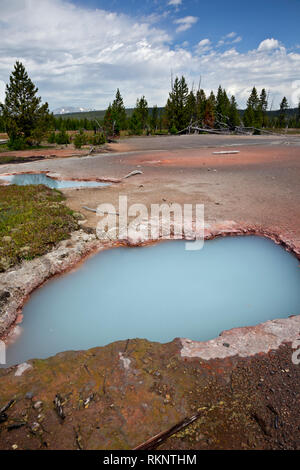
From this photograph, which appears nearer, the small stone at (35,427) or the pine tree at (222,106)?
the small stone at (35,427)

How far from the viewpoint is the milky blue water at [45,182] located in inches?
412

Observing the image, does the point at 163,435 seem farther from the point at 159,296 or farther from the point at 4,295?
the point at 4,295

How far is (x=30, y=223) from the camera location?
20.0 feet

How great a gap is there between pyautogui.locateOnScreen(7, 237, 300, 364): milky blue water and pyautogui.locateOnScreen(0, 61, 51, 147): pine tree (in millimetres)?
21357

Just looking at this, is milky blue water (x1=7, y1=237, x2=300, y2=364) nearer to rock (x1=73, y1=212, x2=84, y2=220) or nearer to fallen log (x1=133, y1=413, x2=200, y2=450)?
fallen log (x1=133, y1=413, x2=200, y2=450)

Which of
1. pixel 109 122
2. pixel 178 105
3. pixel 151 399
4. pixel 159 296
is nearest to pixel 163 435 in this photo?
pixel 151 399

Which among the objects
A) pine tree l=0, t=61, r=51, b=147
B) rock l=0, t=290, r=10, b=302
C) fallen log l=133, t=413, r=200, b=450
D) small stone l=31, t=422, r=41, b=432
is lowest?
small stone l=31, t=422, r=41, b=432

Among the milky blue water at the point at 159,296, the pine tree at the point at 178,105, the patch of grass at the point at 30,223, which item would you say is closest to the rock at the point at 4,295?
the milky blue water at the point at 159,296

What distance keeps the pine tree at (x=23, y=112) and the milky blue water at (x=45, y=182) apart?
1158cm

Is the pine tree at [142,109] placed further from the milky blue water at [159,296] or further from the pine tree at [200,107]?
the milky blue water at [159,296]

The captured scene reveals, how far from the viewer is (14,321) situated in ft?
11.8

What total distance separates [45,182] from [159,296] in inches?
356

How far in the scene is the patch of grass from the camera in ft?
16.0

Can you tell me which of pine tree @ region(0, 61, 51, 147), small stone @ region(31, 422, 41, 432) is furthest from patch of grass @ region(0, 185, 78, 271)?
pine tree @ region(0, 61, 51, 147)
